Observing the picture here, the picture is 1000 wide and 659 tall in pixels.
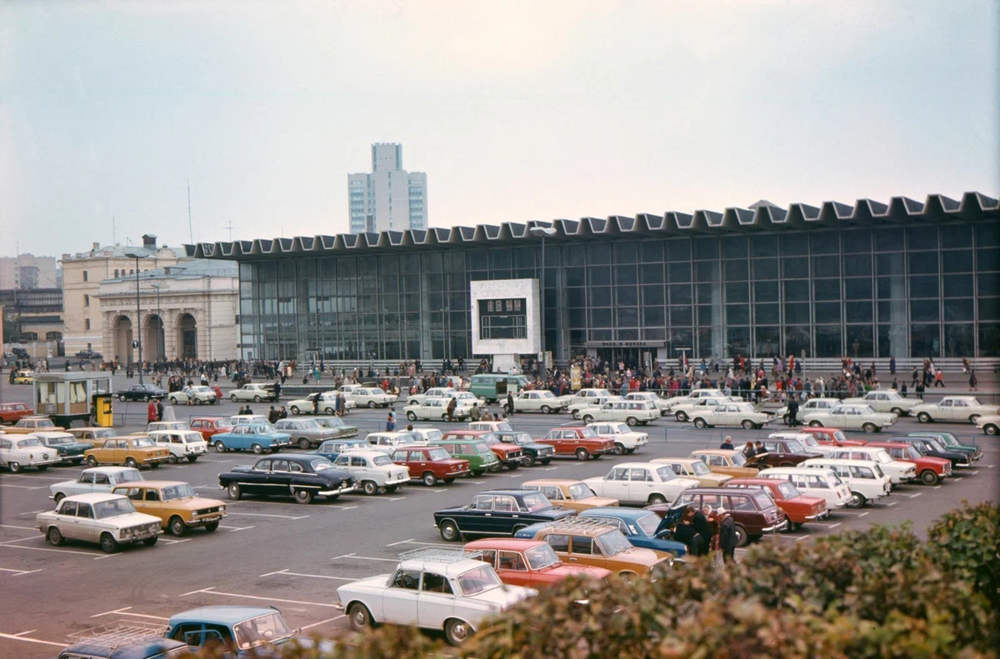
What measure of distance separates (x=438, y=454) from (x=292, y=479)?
4842mm

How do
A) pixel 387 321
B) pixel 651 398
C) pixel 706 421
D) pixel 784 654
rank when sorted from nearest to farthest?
pixel 784 654
pixel 706 421
pixel 651 398
pixel 387 321

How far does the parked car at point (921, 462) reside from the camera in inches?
1110

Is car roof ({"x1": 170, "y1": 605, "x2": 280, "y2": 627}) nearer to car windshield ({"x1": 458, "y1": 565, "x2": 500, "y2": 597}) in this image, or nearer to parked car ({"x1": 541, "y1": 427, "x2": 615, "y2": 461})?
car windshield ({"x1": 458, "y1": 565, "x2": 500, "y2": 597})

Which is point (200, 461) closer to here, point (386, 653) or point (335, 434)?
point (335, 434)

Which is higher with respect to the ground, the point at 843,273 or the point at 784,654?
the point at 843,273

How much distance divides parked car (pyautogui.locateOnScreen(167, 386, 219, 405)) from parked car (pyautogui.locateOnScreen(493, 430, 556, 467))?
105 feet

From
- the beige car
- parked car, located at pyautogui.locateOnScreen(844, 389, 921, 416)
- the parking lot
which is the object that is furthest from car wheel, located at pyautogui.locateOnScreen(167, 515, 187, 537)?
parked car, located at pyautogui.locateOnScreen(844, 389, 921, 416)

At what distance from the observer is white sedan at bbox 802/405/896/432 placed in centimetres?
4012

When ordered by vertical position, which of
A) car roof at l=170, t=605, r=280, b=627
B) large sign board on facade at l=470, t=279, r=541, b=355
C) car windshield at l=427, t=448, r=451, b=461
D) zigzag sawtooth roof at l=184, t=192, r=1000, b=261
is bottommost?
car roof at l=170, t=605, r=280, b=627

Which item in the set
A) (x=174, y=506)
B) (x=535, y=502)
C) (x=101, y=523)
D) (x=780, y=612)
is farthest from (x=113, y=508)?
(x=780, y=612)

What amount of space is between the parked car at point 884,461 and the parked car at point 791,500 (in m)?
5.12

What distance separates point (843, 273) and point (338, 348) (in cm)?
4000

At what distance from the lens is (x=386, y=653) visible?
20.7 feet

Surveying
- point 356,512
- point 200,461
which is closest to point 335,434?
point 200,461
